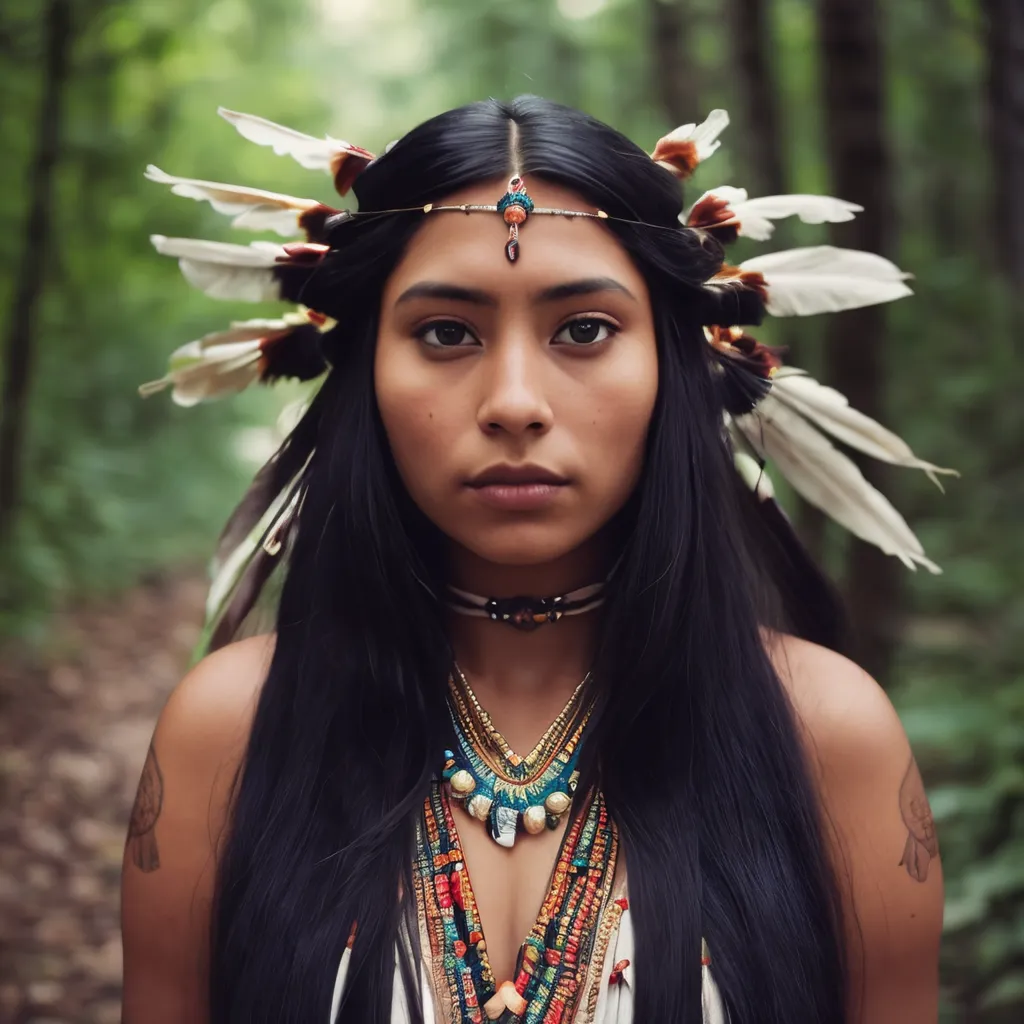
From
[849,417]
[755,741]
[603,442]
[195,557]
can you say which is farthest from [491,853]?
[195,557]

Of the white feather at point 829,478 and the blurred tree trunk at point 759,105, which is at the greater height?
the blurred tree trunk at point 759,105

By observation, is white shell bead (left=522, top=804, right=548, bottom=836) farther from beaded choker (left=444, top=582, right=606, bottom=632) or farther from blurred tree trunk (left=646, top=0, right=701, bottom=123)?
blurred tree trunk (left=646, top=0, right=701, bottom=123)

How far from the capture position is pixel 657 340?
165cm

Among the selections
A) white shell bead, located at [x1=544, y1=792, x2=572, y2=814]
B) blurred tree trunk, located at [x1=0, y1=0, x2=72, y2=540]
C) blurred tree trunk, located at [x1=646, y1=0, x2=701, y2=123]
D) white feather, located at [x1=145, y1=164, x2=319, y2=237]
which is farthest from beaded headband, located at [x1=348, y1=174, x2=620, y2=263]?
blurred tree trunk, located at [x1=646, y1=0, x2=701, y2=123]

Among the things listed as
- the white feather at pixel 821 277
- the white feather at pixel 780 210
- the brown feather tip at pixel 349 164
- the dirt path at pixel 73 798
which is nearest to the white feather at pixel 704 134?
the white feather at pixel 780 210

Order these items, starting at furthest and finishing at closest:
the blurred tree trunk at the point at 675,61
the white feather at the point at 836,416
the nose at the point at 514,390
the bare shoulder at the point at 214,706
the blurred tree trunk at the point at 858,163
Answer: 1. the blurred tree trunk at the point at 675,61
2. the blurred tree trunk at the point at 858,163
3. the white feather at the point at 836,416
4. the bare shoulder at the point at 214,706
5. the nose at the point at 514,390

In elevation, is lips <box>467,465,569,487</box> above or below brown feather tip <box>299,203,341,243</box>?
below

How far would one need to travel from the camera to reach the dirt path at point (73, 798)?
338 cm

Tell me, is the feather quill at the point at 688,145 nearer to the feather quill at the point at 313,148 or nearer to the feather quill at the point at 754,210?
the feather quill at the point at 754,210

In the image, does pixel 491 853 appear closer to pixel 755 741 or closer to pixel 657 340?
pixel 755 741

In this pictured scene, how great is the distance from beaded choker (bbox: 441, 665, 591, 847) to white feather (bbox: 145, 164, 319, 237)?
834 mm

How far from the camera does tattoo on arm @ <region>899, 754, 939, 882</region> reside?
1.62 m

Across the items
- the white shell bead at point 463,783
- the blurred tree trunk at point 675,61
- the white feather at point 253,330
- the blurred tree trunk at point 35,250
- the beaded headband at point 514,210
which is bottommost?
the white shell bead at point 463,783

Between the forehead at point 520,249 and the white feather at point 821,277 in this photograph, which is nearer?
the forehead at point 520,249
